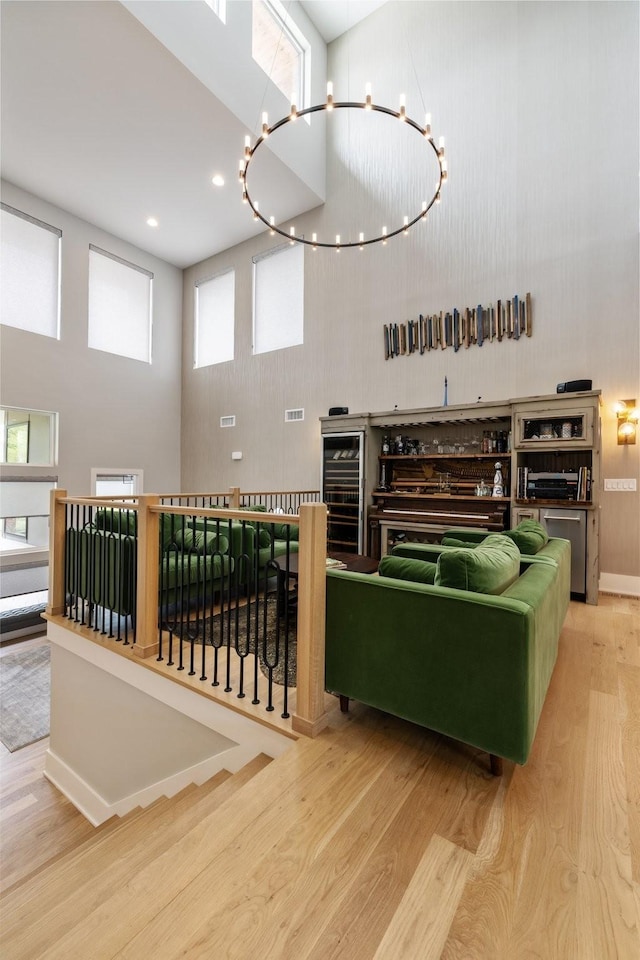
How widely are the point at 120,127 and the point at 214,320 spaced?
338cm

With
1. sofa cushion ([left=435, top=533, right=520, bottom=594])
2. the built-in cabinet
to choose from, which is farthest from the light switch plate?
sofa cushion ([left=435, top=533, right=520, bottom=594])

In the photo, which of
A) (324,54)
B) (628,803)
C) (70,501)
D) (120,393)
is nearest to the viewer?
(628,803)

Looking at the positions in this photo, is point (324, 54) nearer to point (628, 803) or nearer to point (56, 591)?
point (56, 591)

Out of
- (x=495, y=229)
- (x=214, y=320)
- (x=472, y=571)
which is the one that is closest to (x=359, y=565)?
(x=472, y=571)

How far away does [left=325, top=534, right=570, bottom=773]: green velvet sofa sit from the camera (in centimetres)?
154

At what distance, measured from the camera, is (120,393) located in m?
7.60

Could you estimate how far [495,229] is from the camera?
16.8 feet

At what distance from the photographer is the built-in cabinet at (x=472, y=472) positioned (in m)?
4.10

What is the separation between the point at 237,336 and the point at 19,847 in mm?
7236

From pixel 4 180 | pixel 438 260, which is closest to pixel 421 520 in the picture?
pixel 438 260

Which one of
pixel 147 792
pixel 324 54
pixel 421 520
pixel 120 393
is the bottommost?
pixel 147 792

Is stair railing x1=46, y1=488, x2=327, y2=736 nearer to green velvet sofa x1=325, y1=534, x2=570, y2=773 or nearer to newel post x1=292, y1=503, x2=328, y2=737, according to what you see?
newel post x1=292, y1=503, x2=328, y2=737

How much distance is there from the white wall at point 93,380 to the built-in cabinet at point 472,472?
3974 millimetres

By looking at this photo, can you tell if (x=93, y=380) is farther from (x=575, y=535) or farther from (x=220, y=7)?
(x=575, y=535)
